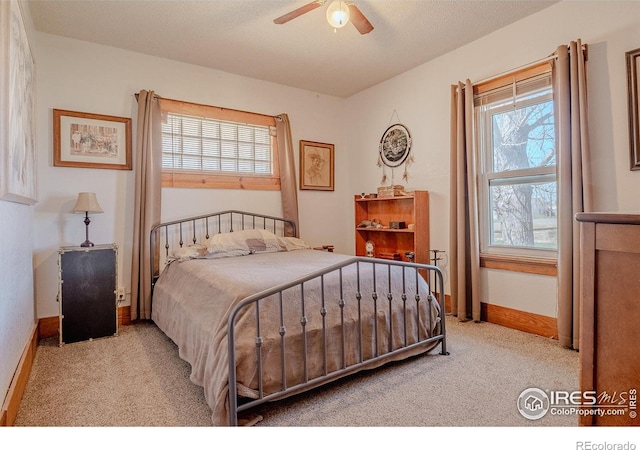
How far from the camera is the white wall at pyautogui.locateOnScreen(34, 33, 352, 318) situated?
3.07 metres

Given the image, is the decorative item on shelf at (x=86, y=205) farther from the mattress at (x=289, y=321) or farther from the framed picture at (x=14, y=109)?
the mattress at (x=289, y=321)

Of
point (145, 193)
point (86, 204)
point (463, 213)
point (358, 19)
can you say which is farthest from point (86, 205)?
point (463, 213)

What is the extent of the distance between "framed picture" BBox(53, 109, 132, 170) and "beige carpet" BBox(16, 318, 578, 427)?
164 cm

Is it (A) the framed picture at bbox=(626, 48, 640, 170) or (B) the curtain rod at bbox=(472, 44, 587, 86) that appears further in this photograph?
(B) the curtain rod at bbox=(472, 44, 587, 86)

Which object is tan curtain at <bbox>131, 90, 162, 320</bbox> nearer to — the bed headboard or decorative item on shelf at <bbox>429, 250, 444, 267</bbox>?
the bed headboard

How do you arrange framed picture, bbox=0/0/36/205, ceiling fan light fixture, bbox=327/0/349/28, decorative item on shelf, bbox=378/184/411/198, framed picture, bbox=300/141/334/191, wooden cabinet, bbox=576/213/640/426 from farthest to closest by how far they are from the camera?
framed picture, bbox=300/141/334/191 < decorative item on shelf, bbox=378/184/411/198 < ceiling fan light fixture, bbox=327/0/349/28 < framed picture, bbox=0/0/36/205 < wooden cabinet, bbox=576/213/640/426

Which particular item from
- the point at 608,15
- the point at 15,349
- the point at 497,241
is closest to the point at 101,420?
the point at 15,349

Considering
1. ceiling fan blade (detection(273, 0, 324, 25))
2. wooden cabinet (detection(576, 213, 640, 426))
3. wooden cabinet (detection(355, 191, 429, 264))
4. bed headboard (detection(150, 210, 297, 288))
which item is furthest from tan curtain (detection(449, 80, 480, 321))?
wooden cabinet (detection(576, 213, 640, 426))

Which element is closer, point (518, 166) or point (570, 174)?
point (570, 174)

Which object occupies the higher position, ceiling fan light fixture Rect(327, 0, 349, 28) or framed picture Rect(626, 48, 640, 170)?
ceiling fan light fixture Rect(327, 0, 349, 28)

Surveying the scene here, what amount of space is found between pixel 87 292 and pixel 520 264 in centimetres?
371

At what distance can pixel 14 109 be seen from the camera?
1869 millimetres

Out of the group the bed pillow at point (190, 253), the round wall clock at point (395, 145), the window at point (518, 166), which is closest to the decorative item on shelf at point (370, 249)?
the round wall clock at point (395, 145)

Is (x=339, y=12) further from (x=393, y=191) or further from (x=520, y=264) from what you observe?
(x=520, y=264)
